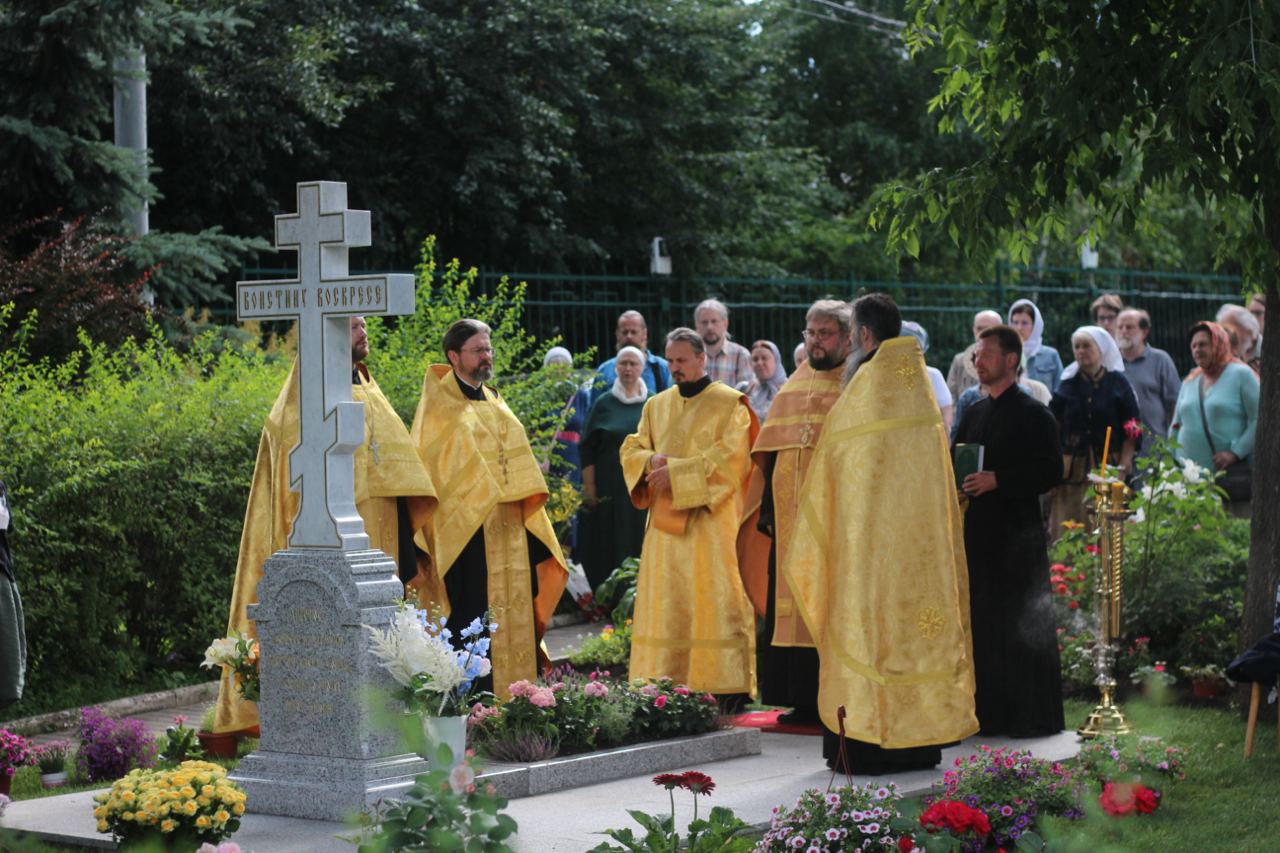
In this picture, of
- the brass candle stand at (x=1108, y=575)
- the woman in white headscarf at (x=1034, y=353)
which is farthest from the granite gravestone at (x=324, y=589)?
the woman in white headscarf at (x=1034, y=353)

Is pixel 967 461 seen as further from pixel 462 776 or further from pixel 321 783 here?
pixel 462 776

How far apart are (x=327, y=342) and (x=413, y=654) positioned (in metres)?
1.41

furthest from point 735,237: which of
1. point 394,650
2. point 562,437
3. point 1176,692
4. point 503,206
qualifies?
point 394,650

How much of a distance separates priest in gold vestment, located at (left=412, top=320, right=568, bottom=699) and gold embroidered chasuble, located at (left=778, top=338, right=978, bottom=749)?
206 centimetres

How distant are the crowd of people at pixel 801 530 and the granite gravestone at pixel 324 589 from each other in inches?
27.0

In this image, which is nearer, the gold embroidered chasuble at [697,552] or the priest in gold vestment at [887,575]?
the priest in gold vestment at [887,575]

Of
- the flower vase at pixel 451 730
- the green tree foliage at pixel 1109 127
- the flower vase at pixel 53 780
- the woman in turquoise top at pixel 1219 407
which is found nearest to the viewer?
the flower vase at pixel 451 730

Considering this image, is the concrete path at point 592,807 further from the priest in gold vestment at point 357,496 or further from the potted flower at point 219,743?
the priest in gold vestment at point 357,496

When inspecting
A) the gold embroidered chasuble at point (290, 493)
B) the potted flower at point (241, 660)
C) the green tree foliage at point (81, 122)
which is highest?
the green tree foliage at point (81, 122)

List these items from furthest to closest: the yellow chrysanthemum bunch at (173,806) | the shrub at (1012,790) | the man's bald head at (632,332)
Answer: the man's bald head at (632,332) < the shrub at (1012,790) < the yellow chrysanthemum bunch at (173,806)

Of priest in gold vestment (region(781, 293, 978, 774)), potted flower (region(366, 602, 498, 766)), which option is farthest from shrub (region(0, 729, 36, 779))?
priest in gold vestment (region(781, 293, 978, 774))

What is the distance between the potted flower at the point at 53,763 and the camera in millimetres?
8461

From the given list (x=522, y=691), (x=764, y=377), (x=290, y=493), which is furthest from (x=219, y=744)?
(x=764, y=377)

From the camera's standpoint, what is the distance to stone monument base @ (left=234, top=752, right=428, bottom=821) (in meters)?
7.21
